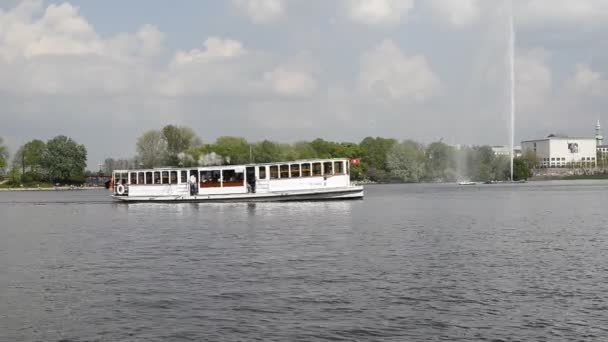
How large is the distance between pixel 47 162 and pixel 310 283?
178 m

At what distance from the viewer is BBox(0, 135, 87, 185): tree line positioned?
186 m

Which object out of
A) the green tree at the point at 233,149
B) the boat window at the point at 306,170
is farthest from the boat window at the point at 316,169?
the green tree at the point at 233,149

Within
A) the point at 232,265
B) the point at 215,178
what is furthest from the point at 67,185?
the point at 232,265

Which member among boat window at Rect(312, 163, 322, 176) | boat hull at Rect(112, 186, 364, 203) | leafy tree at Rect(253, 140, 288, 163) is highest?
leafy tree at Rect(253, 140, 288, 163)

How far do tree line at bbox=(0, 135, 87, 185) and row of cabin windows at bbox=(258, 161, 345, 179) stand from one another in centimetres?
13007

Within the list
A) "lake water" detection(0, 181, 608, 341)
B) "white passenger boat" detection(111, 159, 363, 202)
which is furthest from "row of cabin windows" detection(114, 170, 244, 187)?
"lake water" detection(0, 181, 608, 341)

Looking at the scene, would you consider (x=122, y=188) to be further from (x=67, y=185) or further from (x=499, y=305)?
(x=67, y=185)

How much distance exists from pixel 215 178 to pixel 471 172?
5030 inches

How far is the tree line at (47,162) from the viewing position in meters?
186

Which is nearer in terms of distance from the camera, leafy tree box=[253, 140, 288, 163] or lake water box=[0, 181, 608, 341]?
lake water box=[0, 181, 608, 341]

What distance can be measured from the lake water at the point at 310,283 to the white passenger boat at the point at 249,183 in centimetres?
2671

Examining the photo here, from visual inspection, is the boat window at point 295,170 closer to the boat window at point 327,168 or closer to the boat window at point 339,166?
the boat window at point 327,168

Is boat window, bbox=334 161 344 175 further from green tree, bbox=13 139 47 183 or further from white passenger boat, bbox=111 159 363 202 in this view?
green tree, bbox=13 139 47 183

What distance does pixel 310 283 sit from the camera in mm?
23250
